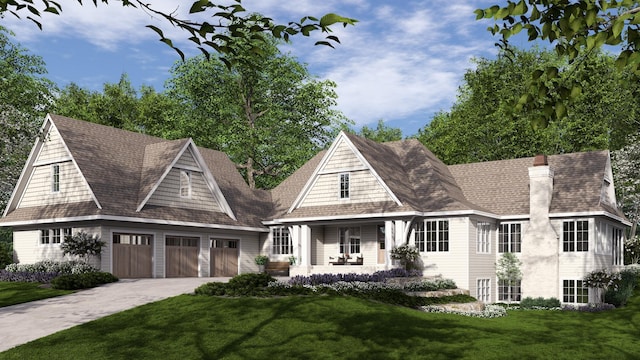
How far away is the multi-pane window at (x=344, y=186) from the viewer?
37.2m

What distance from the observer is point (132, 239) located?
1356 inches

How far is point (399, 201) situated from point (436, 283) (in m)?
4.89

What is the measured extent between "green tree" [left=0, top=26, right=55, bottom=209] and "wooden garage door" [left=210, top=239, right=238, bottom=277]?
11.6 metres

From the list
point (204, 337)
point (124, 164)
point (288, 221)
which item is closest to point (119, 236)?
point (124, 164)

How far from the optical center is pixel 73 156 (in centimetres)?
3372

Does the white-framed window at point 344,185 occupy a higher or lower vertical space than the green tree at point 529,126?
lower

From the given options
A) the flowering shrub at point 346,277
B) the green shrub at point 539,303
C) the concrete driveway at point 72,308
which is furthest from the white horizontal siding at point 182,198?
the green shrub at point 539,303

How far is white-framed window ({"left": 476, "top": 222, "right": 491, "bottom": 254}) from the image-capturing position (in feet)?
116

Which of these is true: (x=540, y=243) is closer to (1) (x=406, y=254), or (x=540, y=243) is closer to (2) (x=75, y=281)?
(1) (x=406, y=254)

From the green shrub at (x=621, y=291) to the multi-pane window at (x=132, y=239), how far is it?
23233mm

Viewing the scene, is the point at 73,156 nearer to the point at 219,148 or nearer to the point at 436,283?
the point at 436,283

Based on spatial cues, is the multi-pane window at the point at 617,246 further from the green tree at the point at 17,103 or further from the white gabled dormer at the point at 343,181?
the green tree at the point at 17,103

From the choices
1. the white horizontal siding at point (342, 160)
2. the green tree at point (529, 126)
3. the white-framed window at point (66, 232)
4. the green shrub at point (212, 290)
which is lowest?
the green shrub at point (212, 290)

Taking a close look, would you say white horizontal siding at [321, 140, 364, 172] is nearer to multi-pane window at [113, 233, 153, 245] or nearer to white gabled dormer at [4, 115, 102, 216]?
multi-pane window at [113, 233, 153, 245]
